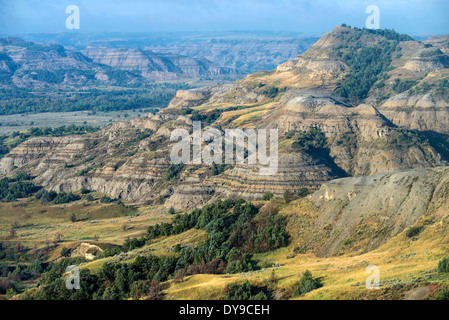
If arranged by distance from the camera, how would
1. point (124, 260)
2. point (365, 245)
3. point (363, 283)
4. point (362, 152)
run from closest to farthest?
point (363, 283) < point (365, 245) < point (124, 260) < point (362, 152)

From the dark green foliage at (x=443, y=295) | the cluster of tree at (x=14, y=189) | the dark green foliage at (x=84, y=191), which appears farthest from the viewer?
the dark green foliage at (x=84, y=191)

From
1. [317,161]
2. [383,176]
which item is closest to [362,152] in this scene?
[317,161]

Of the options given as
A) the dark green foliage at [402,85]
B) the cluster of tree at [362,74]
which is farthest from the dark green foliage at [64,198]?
the dark green foliage at [402,85]

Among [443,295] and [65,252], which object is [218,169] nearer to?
[65,252]

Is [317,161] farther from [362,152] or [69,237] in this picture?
[69,237]

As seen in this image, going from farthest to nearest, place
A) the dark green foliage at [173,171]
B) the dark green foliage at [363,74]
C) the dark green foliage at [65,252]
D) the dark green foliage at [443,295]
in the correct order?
the dark green foliage at [363,74] < the dark green foliage at [173,171] < the dark green foliage at [65,252] < the dark green foliage at [443,295]

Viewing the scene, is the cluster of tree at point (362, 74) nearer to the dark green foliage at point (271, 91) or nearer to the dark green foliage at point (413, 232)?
the dark green foliage at point (271, 91)
